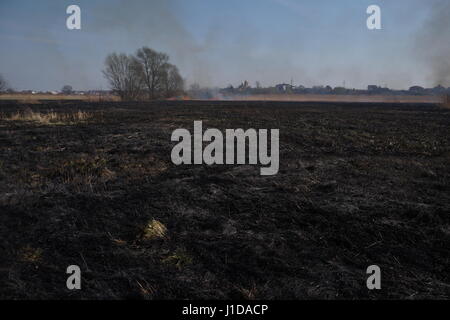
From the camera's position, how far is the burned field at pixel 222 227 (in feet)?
10.4

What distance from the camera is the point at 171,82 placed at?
231ft

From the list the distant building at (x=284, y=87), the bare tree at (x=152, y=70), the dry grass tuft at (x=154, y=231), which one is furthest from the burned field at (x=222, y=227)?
the distant building at (x=284, y=87)

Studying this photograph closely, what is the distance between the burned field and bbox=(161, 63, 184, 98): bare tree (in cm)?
6319

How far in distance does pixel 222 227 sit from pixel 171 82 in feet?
230

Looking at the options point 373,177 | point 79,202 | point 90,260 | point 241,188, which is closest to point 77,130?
point 79,202

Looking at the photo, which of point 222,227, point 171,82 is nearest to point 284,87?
point 171,82

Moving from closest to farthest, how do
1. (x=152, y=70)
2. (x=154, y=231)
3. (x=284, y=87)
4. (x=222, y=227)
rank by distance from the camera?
(x=154, y=231)
(x=222, y=227)
(x=152, y=70)
(x=284, y=87)

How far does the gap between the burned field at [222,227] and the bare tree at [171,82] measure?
63.2m

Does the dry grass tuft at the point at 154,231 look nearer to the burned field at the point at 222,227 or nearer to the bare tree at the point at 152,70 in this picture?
the burned field at the point at 222,227

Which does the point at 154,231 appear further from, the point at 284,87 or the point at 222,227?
the point at 284,87

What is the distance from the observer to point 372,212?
4.95 metres

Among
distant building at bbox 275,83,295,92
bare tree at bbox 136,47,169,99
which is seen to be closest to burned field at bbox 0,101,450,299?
bare tree at bbox 136,47,169,99

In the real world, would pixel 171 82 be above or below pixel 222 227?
above
